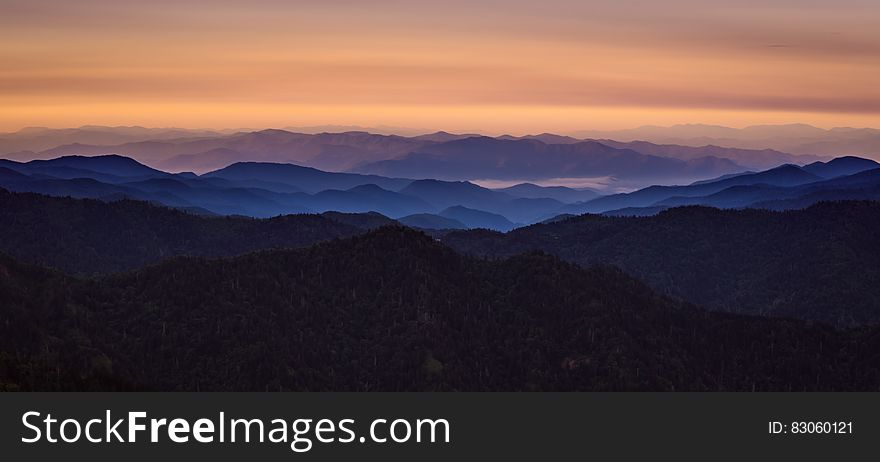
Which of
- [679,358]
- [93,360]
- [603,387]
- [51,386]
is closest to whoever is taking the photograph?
[51,386]

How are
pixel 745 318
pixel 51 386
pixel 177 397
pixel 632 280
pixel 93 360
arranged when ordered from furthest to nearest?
pixel 632 280
pixel 745 318
pixel 93 360
pixel 51 386
pixel 177 397

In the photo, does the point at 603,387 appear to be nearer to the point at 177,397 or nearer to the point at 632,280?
the point at 632,280

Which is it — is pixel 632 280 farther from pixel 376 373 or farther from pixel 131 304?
pixel 131 304

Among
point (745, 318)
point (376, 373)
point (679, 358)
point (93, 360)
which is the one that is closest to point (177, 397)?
point (93, 360)

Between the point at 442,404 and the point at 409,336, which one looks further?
the point at 409,336

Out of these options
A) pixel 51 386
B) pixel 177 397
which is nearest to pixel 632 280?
pixel 51 386

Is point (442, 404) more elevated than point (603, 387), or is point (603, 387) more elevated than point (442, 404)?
point (442, 404)
